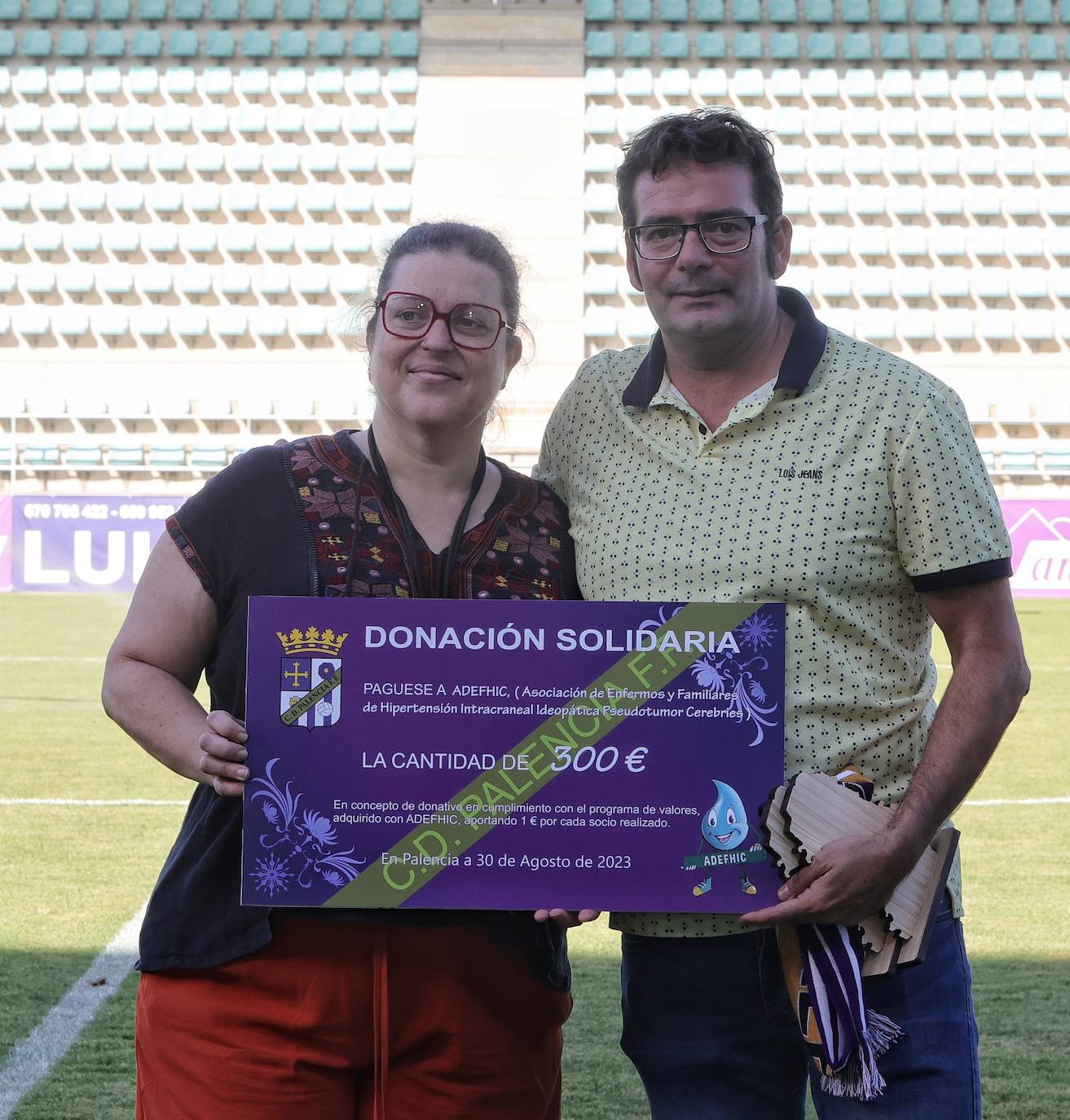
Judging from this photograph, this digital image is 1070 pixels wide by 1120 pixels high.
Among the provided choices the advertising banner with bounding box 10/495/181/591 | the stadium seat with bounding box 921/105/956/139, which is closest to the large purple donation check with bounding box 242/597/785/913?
the advertising banner with bounding box 10/495/181/591

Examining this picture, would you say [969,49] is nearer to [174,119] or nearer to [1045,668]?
[174,119]

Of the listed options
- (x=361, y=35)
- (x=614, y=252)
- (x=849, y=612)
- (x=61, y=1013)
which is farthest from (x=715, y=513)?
(x=361, y=35)

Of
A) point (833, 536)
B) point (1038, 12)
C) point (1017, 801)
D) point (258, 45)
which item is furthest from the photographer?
point (258, 45)

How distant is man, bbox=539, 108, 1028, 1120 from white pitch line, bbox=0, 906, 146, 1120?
5.50ft

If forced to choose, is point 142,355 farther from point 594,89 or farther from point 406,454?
point 406,454

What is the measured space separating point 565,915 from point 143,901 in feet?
10.2

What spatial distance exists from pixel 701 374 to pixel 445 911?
772 millimetres

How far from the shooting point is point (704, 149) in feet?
6.36

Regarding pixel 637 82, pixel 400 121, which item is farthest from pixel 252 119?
pixel 637 82

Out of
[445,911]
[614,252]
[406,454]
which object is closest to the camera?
[445,911]

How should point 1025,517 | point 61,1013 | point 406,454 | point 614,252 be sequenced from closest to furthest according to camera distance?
1. point 406,454
2. point 61,1013
3. point 1025,517
4. point 614,252

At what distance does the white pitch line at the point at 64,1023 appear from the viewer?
123 inches

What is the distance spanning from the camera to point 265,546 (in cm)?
187

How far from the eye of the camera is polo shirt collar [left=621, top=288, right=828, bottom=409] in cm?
192
